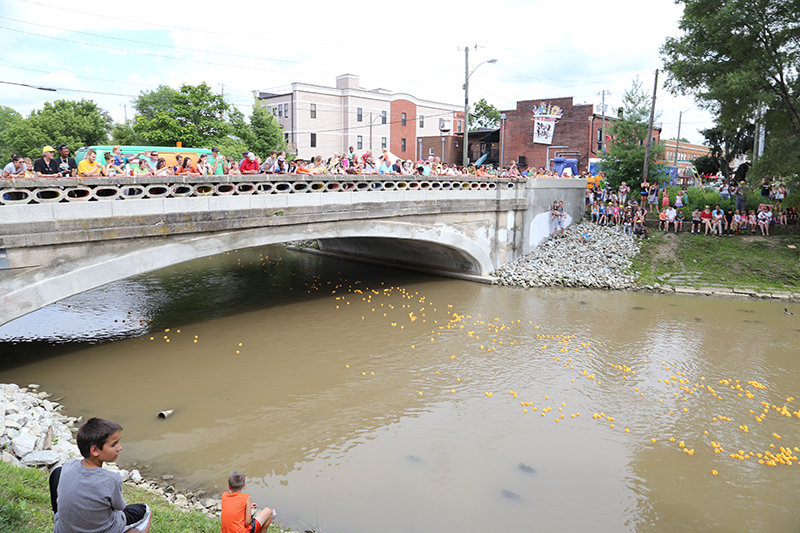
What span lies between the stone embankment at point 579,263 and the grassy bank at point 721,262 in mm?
693

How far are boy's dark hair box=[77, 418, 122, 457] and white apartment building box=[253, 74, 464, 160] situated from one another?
44.1 metres

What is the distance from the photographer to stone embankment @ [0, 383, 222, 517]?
6902 mm

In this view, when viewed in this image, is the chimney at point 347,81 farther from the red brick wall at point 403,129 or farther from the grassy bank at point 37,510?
the grassy bank at point 37,510

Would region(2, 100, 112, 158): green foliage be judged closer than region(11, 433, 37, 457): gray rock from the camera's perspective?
No

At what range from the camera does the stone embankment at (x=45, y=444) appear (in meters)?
6.90

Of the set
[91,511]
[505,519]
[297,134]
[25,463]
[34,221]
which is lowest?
[505,519]

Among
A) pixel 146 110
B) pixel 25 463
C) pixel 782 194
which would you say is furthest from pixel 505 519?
pixel 146 110

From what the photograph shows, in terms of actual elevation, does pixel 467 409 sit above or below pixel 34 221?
below

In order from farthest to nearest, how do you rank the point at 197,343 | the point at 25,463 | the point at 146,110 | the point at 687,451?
1. the point at 146,110
2. the point at 197,343
3. the point at 687,451
4. the point at 25,463

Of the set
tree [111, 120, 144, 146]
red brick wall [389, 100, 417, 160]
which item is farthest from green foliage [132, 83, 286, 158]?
red brick wall [389, 100, 417, 160]

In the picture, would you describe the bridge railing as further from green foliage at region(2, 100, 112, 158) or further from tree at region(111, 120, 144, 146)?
green foliage at region(2, 100, 112, 158)

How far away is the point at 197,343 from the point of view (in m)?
13.6

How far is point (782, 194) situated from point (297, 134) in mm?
37359

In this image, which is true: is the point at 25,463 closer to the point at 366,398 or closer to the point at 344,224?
the point at 366,398
